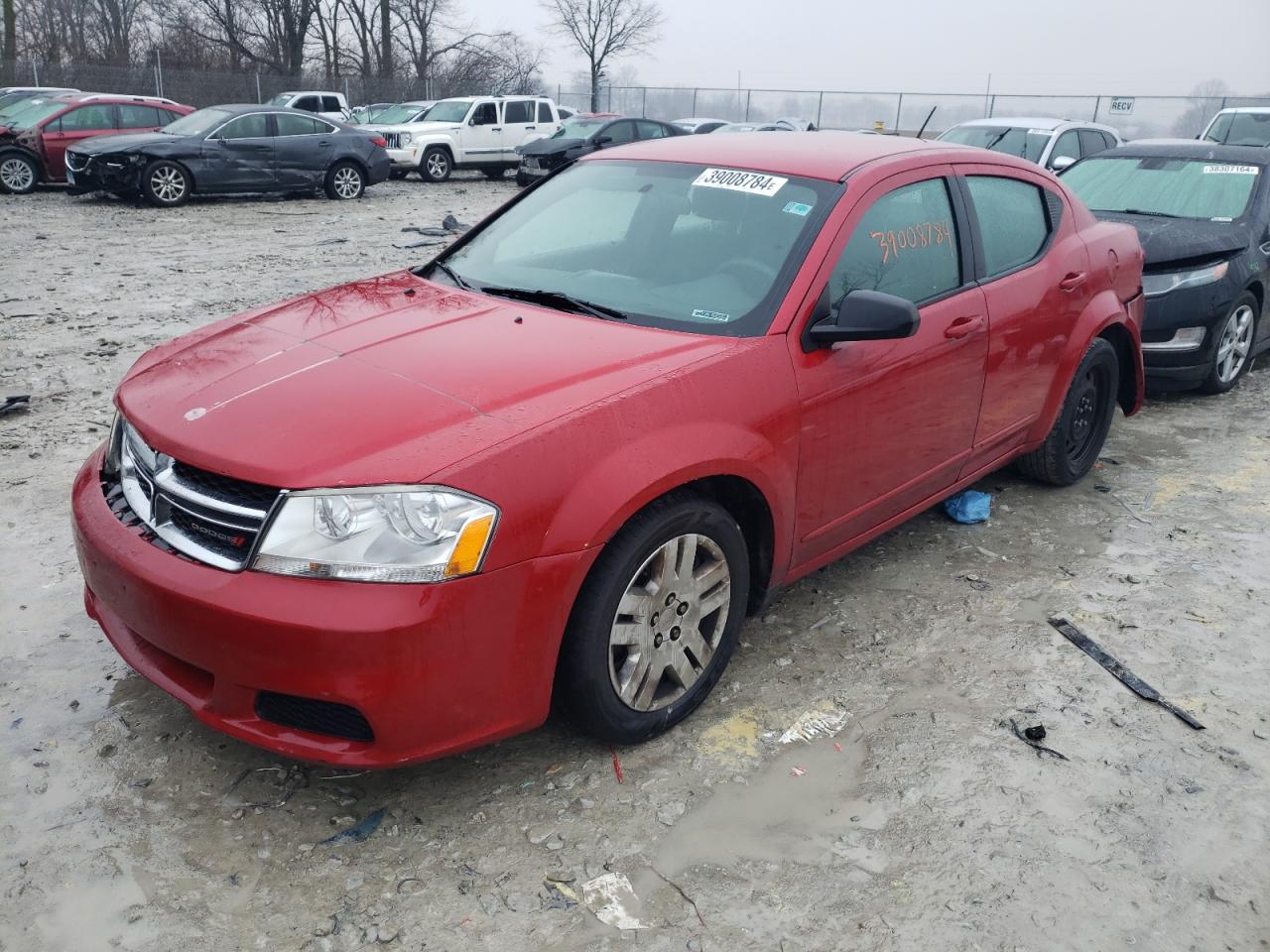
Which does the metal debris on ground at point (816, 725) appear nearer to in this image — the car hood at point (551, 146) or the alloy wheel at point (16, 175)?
→ the alloy wheel at point (16, 175)

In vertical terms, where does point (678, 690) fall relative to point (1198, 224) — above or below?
below

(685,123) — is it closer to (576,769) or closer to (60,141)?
(60,141)

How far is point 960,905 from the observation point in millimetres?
2473

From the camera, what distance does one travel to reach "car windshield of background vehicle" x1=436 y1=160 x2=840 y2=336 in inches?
129

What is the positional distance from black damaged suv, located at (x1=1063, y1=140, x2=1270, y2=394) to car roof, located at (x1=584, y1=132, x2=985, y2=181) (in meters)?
2.88

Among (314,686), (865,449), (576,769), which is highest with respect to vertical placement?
(865,449)

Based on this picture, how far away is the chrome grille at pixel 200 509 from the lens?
246 centimetres

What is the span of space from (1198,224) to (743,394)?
5.56m

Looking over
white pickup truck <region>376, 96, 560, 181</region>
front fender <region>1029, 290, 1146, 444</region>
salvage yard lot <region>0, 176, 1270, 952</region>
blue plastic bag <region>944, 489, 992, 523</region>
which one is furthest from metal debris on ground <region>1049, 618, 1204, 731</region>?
white pickup truck <region>376, 96, 560, 181</region>

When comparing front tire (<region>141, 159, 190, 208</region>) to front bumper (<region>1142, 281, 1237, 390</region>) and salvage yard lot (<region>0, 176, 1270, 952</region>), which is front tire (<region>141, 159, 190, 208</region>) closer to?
salvage yard lot (<region>0, 176, 1270, 952</region>)

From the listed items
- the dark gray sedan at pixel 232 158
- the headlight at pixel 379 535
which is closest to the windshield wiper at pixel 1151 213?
the headlight at pixel 379 535

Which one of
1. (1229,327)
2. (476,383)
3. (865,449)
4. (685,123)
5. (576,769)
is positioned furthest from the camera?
(685,123)

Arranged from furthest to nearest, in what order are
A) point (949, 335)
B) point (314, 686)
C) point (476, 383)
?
point (949, 335) → point (476, 383) → point (314, 686)

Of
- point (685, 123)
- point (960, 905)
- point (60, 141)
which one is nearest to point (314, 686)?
point (960, 905)
